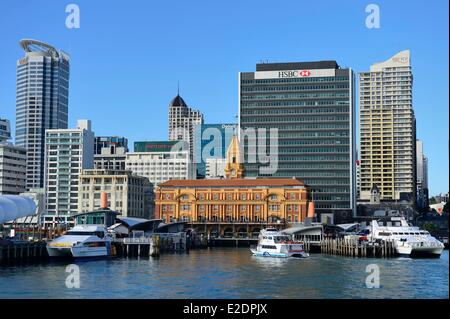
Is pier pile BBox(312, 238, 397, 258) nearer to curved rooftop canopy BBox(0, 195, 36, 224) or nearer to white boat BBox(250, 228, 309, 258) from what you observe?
white boat BBox(250, 228, 309, 258)

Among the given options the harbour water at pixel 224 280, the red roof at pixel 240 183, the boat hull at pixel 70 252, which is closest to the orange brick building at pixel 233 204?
the red roof at pixel 240 183

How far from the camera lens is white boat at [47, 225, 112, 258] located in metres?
99.1

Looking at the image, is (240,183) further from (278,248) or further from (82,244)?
(82,244)

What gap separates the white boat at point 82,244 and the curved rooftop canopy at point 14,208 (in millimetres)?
8382

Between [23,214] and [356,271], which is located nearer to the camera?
[356,271]

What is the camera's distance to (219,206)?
183625mm

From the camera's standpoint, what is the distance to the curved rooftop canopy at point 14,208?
10194cm

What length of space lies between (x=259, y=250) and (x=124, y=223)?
3754cm

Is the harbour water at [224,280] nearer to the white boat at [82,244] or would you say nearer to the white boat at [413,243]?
the white boat at [82,244]

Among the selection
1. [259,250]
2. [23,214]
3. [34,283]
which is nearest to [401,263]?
[259,250]

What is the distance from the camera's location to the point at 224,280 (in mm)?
68750

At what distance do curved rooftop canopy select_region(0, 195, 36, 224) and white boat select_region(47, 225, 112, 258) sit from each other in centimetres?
838

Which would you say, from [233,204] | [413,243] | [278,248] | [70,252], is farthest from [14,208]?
[233,204]
